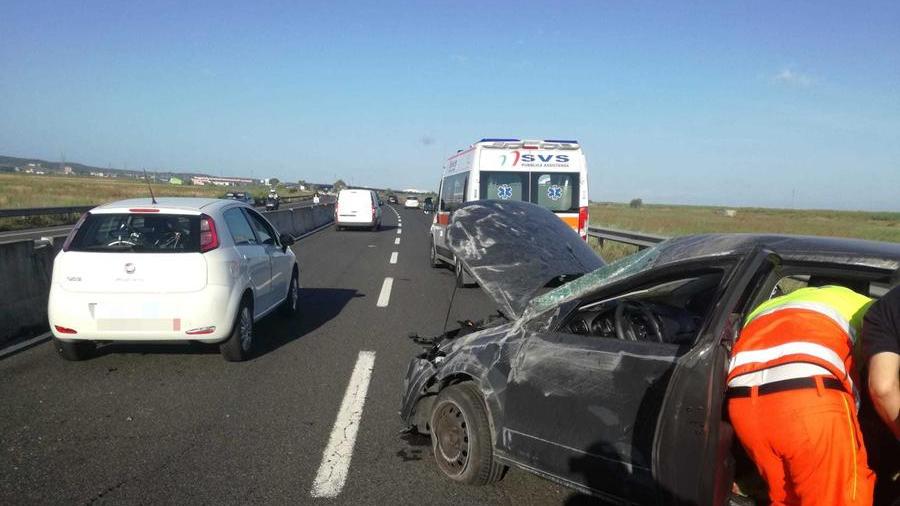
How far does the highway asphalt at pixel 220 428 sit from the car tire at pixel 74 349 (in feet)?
0.24

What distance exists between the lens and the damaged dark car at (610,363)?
2434mm

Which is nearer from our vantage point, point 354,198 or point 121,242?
point 121,242

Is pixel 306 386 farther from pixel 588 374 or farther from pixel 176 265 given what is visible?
pixel 588 374

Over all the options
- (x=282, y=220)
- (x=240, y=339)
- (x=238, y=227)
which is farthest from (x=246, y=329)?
(x=282, y=220)

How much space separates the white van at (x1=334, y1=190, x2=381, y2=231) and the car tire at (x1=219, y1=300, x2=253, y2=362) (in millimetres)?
20866

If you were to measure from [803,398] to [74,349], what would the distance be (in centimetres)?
595

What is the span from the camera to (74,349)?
589 centimetres

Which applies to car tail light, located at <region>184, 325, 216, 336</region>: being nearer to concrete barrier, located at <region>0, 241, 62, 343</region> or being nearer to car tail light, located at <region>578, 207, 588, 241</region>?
concrete barrier, located at <region>0, 241, 62, 343</region>

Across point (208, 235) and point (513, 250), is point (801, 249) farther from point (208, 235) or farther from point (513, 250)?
point (208, 235)

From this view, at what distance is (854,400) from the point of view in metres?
2.20

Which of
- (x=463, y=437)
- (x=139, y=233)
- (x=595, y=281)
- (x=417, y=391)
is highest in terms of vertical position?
(x=595, y=281)

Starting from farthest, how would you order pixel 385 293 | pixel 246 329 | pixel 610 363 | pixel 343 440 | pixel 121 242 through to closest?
pixel 385 293 < pixel 246 329 < pixel 121 242 < pixel 343 440 < pixel 610 363

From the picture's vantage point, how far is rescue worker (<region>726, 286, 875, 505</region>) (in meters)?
2.07

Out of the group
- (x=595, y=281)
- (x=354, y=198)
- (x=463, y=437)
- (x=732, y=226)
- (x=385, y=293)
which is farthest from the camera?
(x=732, y=226)
